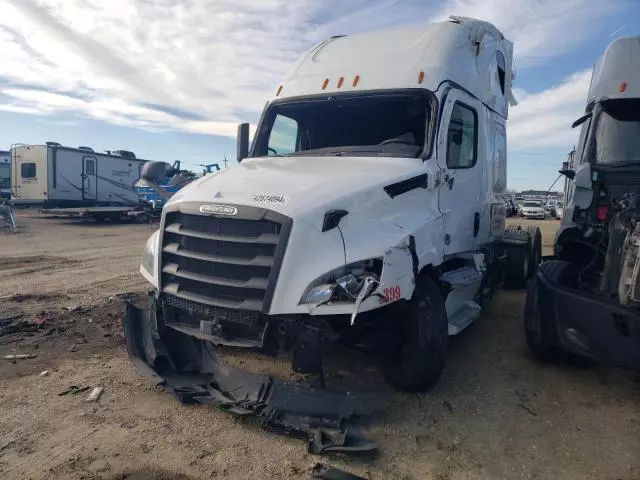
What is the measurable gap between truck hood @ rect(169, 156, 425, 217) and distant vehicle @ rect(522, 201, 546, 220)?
37.3 metres

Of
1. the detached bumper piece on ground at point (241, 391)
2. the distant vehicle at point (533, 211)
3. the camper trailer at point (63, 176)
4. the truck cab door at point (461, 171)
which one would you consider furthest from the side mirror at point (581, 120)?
the distant vehicle at point (533, 211)

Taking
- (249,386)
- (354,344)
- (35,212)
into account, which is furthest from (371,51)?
(35,212)

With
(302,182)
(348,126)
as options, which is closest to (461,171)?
(348,126)

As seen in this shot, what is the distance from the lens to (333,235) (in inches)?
158

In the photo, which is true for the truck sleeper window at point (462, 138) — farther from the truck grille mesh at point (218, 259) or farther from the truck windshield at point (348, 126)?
the truck grille mesh at point (218, 259)

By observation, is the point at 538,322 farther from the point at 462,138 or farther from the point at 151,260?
the point at 151,260

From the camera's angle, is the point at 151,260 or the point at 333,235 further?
the point at 151,260

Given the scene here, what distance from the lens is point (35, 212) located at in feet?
92.3

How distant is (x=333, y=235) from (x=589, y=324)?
2.63 metres

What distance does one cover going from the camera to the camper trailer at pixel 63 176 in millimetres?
23469

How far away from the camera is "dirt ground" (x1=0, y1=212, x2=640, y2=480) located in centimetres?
363

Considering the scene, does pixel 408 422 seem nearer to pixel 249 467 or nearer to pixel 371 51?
pixel 249 467

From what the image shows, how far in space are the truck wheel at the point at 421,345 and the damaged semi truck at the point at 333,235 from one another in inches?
0.5

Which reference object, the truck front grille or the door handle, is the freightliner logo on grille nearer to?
the truck front grille
